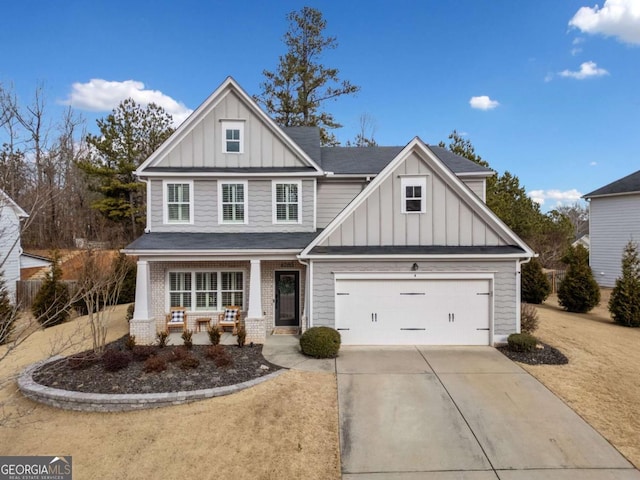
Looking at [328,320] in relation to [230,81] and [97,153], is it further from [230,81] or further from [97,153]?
[97,153]

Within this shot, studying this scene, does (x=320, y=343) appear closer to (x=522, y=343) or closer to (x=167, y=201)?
(x=522, y=343)

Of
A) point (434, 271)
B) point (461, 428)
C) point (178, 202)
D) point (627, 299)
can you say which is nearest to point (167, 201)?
point (178, 202)

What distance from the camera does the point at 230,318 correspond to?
12922 millimetres

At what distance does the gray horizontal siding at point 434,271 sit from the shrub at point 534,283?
32.3ft

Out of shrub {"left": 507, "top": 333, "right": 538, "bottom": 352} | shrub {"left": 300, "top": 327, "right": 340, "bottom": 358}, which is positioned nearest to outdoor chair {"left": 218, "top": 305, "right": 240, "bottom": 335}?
shrub {"left": 300, "top": 327, "right": 340, "bottom": 358}

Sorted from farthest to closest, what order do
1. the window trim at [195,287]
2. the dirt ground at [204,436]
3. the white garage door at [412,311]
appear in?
the window trim at [195,287] → the white garage door at [412,311] → the dirt ground at [204,436]

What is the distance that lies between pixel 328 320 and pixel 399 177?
522 cm

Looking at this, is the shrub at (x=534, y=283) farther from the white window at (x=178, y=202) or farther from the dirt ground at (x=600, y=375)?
the white window at (x=178, y=202)

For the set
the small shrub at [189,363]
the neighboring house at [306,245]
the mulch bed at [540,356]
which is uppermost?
the neighboring house at [306,245]

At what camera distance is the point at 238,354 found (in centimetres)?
1059

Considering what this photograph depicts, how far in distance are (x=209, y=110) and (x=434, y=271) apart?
10.3m

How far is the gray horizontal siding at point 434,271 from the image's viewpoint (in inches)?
440

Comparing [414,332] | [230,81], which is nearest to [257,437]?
[414,332]

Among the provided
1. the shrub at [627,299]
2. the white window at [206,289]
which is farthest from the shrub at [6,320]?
the shrub at [627,299]
